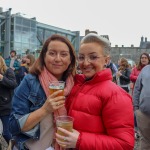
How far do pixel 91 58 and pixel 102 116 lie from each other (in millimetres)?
409

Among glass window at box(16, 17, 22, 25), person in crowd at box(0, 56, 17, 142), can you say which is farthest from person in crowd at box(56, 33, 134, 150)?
glass window at box(16, 17, 22, 25)

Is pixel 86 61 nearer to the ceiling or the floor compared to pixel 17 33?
nearer to the floor

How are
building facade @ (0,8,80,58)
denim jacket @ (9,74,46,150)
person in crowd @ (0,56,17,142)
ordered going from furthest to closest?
building facade @ (0,8,80,58)
person in crowd @ (0,56,17,142)
denim jacket @ (9,74,46,150)

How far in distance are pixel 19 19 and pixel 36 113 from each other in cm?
2340

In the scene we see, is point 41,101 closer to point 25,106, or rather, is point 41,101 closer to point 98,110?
point 25,106

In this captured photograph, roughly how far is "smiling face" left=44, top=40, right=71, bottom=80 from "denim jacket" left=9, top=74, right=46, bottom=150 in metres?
0.17

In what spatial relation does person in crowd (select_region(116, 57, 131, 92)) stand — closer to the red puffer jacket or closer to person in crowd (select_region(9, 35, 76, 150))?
person in crowd (select_region(9, 35, 76, 150))

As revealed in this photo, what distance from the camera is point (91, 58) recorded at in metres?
1.76

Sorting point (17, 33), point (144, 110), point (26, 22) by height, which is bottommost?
point (144, 110)

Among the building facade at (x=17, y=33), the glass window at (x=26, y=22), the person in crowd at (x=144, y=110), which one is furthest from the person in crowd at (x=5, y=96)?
the glass window at (x=26, y=22)

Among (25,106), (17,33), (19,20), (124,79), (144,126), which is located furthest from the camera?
(17,33)

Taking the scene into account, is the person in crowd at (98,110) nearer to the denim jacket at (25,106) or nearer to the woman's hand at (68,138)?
the woman's hand at (68,138)

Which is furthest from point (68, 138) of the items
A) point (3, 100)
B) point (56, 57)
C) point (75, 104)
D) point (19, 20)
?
point (19, 20)

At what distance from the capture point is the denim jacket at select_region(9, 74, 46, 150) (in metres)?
1.79
